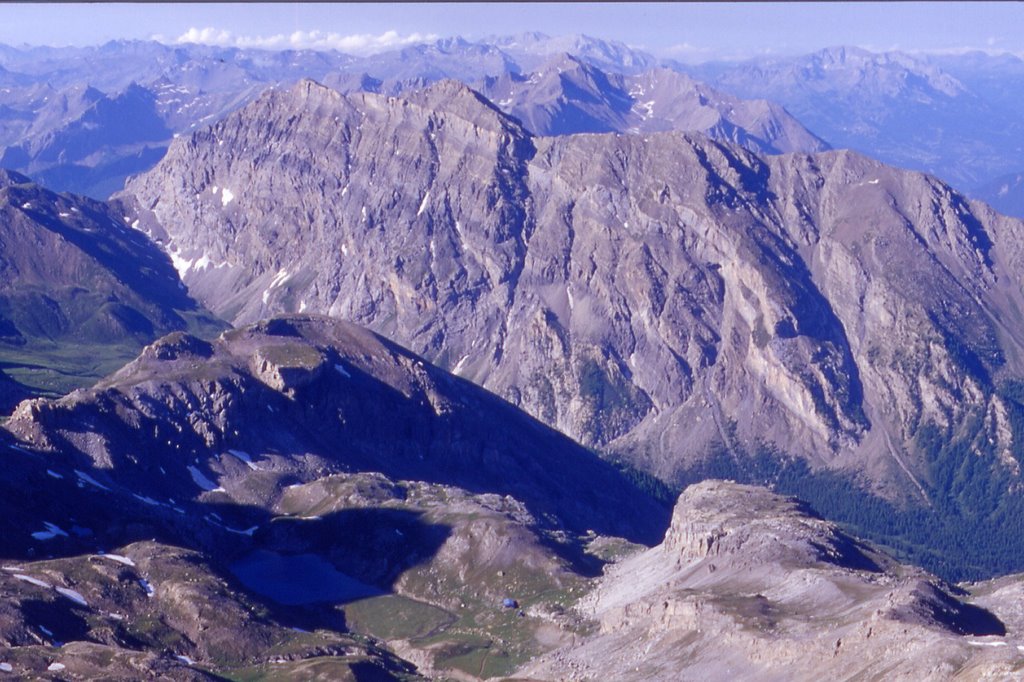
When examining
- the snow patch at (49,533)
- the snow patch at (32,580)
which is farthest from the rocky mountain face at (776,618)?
the snow patch at (49,533)

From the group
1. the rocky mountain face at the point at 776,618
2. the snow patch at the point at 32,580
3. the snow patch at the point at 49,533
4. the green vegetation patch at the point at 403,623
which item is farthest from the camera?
the green vegetation patch at the point at 403,623

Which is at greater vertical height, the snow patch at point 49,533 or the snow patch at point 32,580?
the snow patch at point 32,580

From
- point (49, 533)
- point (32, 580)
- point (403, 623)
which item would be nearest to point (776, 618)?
point (403, 623)

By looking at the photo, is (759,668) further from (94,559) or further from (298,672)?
(94,559)

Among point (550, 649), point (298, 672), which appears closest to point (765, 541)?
point (550, 649)

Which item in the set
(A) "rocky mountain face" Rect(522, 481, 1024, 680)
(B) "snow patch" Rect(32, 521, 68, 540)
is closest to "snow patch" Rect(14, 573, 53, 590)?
(B) "snow patch" Rect(32, 521, 68, 540)

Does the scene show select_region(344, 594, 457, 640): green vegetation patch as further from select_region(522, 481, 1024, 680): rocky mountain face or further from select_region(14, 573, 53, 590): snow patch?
select_region(14, 573, 53, 590): snow patch

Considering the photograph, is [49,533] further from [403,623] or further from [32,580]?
[403,623]

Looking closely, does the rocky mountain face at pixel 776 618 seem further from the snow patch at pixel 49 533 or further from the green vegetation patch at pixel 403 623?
the snow patch at pixel 49 533
